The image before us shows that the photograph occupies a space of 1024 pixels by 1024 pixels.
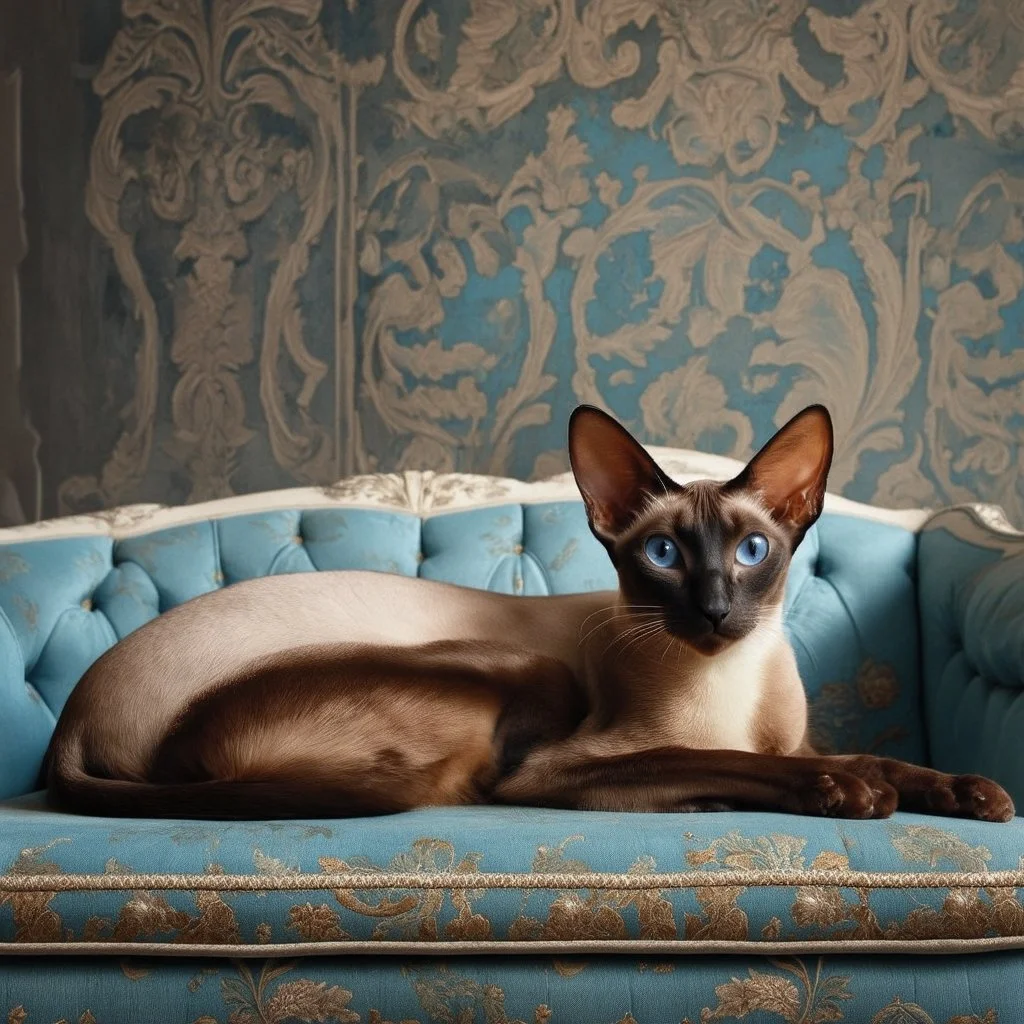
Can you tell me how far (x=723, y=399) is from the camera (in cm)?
268

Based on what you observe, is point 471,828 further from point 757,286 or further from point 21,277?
point 21,277

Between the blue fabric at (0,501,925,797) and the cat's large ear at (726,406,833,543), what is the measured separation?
600 millimetres

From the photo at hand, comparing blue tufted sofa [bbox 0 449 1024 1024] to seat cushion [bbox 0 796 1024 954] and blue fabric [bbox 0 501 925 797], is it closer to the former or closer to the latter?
seat cushion [bbox 0 796 1024 954]

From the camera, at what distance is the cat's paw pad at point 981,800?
4.60 ft

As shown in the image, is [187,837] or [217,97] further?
[217,97]

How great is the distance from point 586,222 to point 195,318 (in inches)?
38.4

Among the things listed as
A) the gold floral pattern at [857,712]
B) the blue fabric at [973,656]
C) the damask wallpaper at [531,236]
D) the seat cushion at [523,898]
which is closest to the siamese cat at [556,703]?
the seat cushion at [523,898]

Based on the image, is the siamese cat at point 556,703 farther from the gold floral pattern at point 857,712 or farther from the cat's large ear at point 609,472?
the gold floral pattern at point 857,712

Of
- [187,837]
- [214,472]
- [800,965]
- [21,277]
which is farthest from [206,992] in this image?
[21,277]

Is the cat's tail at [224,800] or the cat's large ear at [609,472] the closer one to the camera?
the cat's tail at [224,800]

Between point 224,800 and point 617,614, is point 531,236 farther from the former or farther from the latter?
point 224,800

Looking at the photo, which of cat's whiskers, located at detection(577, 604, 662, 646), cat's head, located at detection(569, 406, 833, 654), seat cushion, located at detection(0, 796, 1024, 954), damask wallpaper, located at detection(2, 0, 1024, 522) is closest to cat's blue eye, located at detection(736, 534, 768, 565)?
cat's head, located at detection(569, 406, 833, 654)

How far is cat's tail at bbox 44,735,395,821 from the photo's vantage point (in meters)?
1.41

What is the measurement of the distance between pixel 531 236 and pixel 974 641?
1.38m
